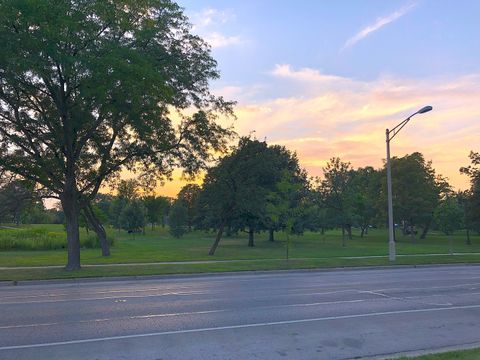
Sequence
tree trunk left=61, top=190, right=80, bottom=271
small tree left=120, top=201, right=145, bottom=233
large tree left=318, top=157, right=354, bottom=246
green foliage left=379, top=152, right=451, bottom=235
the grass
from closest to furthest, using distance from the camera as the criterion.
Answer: the grass → tree trunk left=61, top=190, right=80, bottom=271 → large tree left=318, top=157, right=354, bottom=246 → green foliage left=379, top=152, right=451, bottom=235 → small tree left=120, top=201, right=145, bottom=233

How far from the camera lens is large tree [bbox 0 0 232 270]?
18.0m

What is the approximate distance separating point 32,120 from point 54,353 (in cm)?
1689

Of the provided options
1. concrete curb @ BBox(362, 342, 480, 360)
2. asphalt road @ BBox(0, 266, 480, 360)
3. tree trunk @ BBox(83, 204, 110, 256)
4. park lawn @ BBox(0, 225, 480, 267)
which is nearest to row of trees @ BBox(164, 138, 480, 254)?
park lawn @ BBox(0, 225, 480, 267)

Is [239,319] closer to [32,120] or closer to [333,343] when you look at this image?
[333,343]

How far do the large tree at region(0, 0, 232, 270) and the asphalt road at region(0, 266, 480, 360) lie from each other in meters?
7.66

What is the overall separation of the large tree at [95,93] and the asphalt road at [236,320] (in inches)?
302

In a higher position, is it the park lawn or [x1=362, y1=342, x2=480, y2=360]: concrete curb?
[x1=362, y1=342, x2=480, y2=360]: concrete curb

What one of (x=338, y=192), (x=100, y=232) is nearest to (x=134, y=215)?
(x=338, y=192)

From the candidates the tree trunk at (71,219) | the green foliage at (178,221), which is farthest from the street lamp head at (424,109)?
the green foliage at (178,221)

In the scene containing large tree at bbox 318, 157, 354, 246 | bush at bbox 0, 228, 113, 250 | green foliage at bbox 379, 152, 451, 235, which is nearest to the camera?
bush at bbox 0, 228, 113, 250

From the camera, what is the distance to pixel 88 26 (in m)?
18.9

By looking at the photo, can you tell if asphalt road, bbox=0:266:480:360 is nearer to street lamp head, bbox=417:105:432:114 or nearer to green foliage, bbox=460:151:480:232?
street lamp head, bbox=417:105:432:114

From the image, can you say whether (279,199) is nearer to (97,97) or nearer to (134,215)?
(97,97)

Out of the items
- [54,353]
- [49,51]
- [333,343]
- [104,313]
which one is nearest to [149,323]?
[104,313]
